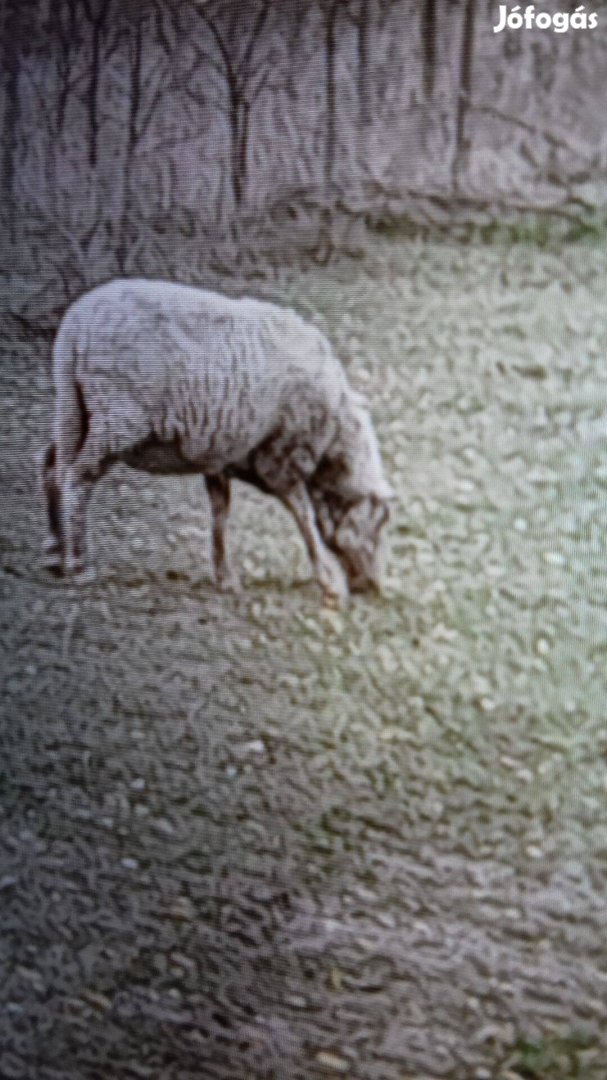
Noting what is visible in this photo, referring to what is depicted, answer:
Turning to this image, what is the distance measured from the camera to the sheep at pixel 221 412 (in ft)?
4.26

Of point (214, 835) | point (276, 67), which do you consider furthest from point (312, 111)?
point (214, 835)

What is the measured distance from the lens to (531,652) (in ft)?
3.99

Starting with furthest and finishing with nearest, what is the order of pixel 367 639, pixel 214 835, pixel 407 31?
pixel 214 835 < pixel 367 639 < pixel 407 31

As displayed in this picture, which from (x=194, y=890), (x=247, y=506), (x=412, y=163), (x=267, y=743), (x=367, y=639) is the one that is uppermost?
(x=412, y=163)

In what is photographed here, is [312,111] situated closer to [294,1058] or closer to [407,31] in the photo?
[407,31]

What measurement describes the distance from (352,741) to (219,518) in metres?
0.33

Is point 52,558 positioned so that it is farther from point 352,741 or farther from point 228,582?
point 352,741

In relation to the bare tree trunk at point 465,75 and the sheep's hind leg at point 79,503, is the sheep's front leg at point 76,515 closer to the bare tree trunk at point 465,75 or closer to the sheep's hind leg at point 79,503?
the sheep's hind leg at point 79,503

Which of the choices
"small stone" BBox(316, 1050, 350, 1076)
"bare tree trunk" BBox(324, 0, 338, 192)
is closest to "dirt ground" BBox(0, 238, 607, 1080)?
"small stone" BBox(316, 1050, 350, 1076)

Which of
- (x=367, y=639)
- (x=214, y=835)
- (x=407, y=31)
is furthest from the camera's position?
(x=214, y=835)

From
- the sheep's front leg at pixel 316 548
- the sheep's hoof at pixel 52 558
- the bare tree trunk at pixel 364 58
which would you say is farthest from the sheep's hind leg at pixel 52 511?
the bare tree trunk at pixel 364 58

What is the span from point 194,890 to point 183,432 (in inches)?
24.4

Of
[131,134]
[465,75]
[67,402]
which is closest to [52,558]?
[67,402]

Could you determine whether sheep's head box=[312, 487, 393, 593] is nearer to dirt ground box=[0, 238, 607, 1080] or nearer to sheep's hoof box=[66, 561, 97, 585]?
dirt ground box=[0, 238, 607, 1080]
